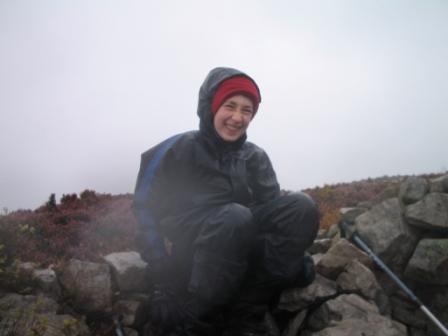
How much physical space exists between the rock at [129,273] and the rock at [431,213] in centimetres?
428

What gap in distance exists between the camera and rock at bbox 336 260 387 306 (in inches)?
178

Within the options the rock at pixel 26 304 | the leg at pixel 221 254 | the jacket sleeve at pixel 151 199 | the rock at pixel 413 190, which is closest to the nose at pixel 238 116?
the jacket sleeve at pixel 151 199

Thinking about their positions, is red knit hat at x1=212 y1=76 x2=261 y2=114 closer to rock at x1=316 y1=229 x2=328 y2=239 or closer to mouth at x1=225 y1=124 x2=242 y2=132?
mouth at x1=225 y1=124 x2=242 y2=132

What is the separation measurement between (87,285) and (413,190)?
17.2 ft

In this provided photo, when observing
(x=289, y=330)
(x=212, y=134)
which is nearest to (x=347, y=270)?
(x=289, y=330)

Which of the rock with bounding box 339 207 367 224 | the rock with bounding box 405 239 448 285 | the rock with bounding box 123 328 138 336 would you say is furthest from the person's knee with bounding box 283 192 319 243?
the rock with bounding box 339 207 367 224

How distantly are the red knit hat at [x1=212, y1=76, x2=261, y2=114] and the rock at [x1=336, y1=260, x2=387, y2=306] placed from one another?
2.69 meters

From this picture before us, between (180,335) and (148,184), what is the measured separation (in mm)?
1632

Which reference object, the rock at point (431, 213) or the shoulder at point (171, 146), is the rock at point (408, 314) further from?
the shoulder at point (171, 146)

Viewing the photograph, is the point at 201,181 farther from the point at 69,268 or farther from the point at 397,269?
the point at 397,269

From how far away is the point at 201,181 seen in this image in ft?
13.3

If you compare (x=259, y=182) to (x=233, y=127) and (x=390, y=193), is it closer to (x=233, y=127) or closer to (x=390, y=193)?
(x=233, y=127)

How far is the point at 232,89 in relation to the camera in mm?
4156

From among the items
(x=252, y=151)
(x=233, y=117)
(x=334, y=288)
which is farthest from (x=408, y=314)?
(x=233, y=117)
